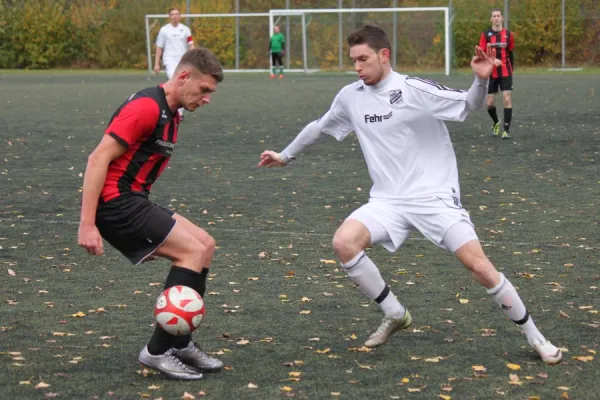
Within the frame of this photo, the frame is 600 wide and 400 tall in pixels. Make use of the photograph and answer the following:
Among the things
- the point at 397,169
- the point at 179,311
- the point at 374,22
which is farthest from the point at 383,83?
the point at 374,22

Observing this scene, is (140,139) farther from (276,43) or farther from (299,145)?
(276,43)

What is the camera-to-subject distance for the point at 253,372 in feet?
18.9

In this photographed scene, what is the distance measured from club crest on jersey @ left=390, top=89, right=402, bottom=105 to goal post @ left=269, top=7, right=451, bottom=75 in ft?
141

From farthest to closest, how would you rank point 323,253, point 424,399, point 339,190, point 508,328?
point 339,190 < point 323,253 < point 508,328 < point 424,399

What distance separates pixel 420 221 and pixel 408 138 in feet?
1.56

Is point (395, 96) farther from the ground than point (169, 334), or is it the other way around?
point (395, 96)

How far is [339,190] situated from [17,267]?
5101mm

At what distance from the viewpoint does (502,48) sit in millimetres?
18781

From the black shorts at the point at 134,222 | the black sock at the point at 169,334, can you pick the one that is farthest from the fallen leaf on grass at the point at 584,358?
the black shorts at the point at 134,222

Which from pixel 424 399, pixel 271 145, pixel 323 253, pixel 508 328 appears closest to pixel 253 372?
pixel 424 399

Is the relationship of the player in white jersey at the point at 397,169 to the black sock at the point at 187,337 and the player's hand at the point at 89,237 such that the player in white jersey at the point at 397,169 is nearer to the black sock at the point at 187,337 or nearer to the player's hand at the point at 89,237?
the black sock at the point at 187,337

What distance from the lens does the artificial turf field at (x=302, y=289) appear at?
5.61m

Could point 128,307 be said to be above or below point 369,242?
below

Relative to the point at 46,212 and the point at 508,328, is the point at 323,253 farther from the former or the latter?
the point at 46,212
